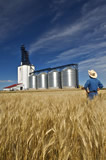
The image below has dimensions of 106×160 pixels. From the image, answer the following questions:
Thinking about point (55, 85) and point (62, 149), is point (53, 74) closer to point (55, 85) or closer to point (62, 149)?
point (55, 85)

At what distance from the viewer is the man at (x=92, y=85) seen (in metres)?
5.35

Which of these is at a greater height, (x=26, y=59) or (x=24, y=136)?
(x=26, y=59)

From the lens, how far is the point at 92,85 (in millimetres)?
5363

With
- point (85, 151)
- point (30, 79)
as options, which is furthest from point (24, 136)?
point (30, 79)

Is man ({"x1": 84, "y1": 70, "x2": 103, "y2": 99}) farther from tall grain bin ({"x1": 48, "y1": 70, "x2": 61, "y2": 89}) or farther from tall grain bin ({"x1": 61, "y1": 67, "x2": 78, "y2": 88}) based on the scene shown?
tall grain bin ({"x1": 48, "y1": 70, "x2": 61, "y2": 89})

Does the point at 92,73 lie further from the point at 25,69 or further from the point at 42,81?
the point at 25,69

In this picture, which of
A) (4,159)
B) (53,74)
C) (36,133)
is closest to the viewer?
(4,159)

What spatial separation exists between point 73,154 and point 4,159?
0.40m

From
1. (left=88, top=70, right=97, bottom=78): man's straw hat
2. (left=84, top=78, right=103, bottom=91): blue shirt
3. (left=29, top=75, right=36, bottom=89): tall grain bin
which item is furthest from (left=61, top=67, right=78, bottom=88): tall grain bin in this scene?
(left=84, top=78, right=103, bottom=91): blue shirt

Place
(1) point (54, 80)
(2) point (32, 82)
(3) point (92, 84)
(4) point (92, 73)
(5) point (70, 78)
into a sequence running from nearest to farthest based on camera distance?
(3) point (92, 84) → (4) point (92, 73) → (5) point (70, 78) → (1) point (54, 80) → (2) point (32, 82)

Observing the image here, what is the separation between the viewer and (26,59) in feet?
188

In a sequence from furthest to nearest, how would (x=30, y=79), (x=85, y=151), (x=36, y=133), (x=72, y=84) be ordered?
(x=30, y=79)
(x=72, y=84)
(x=36, y=133)
(x=85, y=151)

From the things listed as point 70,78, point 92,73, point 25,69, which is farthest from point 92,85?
point 25,69

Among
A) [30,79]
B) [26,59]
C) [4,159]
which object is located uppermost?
[26,59]
